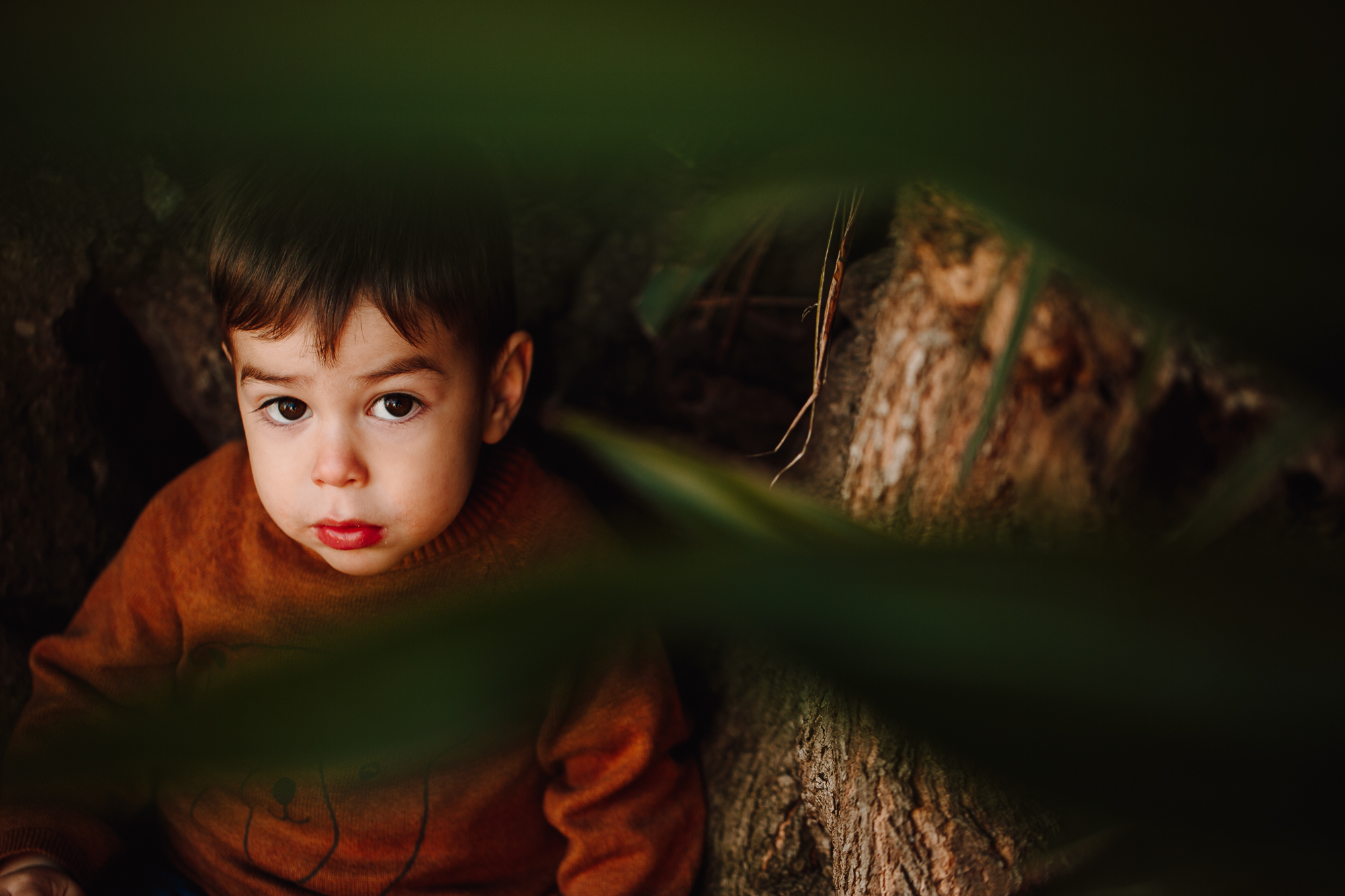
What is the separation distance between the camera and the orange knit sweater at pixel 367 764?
870mm

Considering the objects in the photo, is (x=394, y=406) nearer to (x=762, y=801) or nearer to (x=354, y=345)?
(x=354, y=345)

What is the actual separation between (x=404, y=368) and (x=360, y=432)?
0.07 meters

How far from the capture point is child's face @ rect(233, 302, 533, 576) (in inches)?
28.3

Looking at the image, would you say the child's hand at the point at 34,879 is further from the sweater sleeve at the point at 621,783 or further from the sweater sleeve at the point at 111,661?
the sweater sleeve at the point at 621,783

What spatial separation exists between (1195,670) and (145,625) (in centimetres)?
103

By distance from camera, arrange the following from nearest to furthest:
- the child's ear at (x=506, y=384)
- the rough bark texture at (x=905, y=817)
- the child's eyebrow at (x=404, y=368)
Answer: the rough bark texture at (x=905, y=817)
the child's eyebrow at (x=404, y=368)
the child's ear at (x=506, y=384)

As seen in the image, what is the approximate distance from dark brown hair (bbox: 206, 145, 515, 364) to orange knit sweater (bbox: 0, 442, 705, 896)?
0.23 metres

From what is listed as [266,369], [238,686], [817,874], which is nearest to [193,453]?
[266,369]

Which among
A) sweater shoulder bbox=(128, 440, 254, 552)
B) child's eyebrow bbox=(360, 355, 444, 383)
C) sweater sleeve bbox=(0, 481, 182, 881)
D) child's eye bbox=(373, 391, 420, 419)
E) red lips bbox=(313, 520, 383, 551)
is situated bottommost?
sweater sleeve bbox=(0, 481, 182, 881)

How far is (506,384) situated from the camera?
2.81 ft

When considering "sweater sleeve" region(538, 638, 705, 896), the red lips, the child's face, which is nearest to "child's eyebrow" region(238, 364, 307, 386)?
the child's face

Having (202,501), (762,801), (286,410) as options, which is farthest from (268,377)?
(762,801)

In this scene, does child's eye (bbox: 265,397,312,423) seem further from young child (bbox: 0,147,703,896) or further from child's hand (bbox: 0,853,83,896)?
child's hand (bbox: 0,853,83,896)

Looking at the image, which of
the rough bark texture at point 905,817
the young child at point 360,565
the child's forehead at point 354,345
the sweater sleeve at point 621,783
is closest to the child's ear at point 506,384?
the young child at point 360,565
